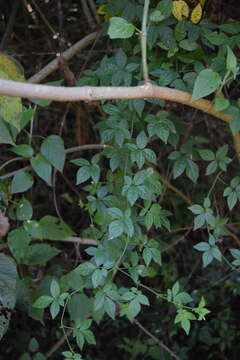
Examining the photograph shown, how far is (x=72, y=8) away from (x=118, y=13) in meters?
0.62

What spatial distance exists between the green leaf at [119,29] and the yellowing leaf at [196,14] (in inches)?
11.1

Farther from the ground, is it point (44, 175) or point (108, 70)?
point (108, 70)

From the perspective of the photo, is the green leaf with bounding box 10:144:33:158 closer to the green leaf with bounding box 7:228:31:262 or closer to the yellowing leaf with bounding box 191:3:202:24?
the green leaf with bounding box 7:228:31:262

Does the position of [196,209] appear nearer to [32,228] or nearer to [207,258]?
[207,258]

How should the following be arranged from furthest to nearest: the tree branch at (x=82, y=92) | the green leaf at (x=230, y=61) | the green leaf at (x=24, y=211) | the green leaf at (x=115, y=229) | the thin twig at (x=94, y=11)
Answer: the thin twig at (x=94, y=11) → the green leaf at (x=24, y=211) → the green leaf at (x=115, y=229) → the green leaf at (x=230, y=61) → the tree branch at (x=82, y=92)

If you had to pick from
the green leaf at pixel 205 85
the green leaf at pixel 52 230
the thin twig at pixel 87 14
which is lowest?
the green leaf at pixel 52 230

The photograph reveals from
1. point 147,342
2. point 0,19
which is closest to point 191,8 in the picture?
point 0,19

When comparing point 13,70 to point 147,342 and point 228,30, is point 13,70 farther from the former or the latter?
point 147,342

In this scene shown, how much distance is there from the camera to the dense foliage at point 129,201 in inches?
48.4

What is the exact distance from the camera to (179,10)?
1.27 meters

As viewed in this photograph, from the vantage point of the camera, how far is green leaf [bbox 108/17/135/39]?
1.06 meters

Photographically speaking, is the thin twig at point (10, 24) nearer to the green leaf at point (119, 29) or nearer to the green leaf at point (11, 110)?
the green leaf at point (11, 110)

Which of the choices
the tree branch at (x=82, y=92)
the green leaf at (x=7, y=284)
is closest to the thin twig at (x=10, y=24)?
the green leaf at (x=7, y=284)

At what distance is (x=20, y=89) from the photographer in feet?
2.93
